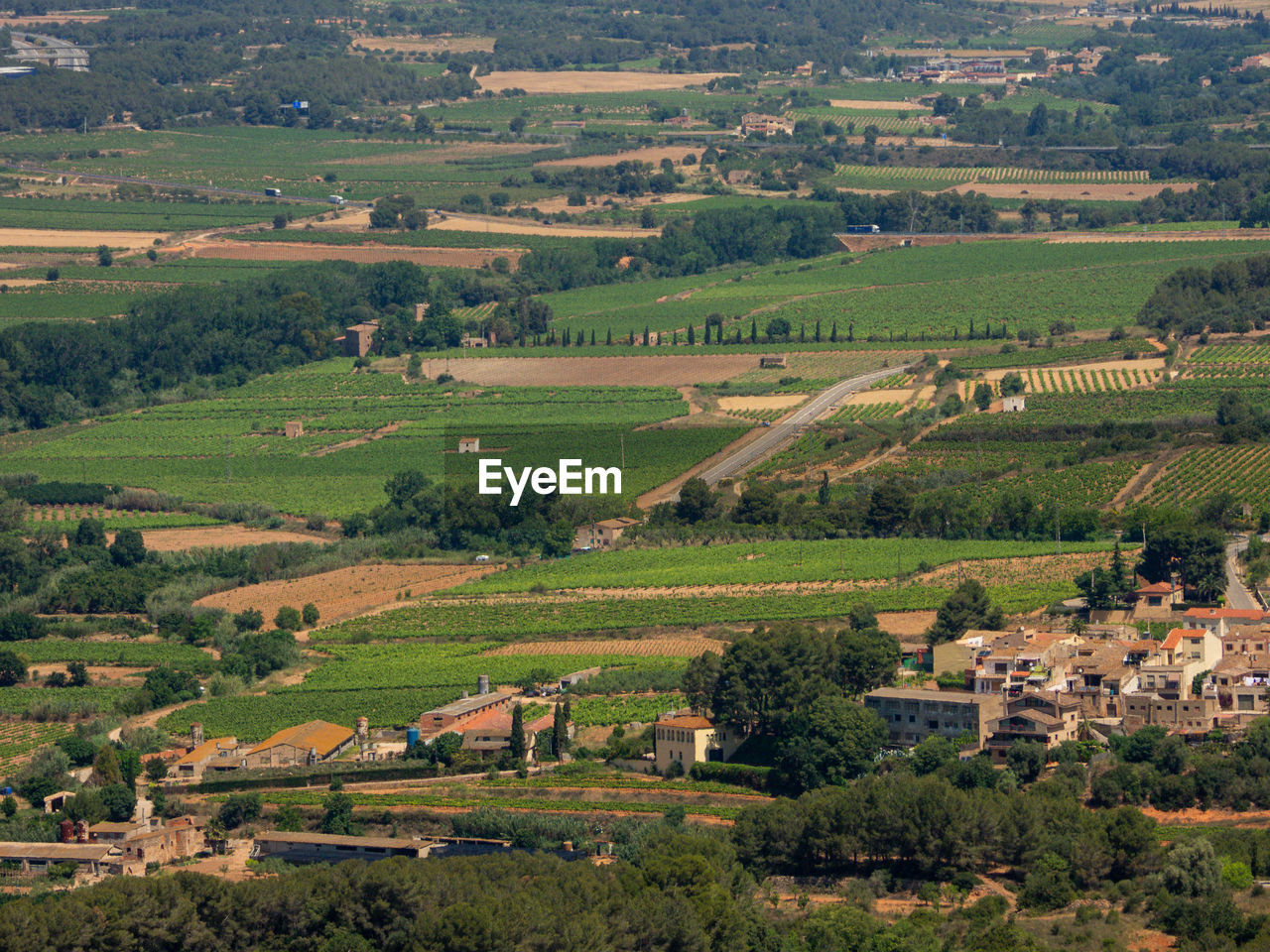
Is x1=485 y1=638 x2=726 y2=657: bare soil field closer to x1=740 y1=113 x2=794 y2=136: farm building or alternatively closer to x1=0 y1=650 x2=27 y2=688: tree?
x1=0 y1=650 x2=27 y2=688: tree

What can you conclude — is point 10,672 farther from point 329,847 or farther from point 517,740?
point 329,847

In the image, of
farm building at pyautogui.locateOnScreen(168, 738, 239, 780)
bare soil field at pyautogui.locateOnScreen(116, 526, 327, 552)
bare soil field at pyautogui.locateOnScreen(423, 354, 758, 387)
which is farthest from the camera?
bare soil field at pyautogui.locateOnScreen(423, 354, 758, 387)

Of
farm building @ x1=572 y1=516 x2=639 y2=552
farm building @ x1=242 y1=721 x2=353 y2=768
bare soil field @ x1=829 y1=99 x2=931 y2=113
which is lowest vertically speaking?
farm building @ x1=242 y1=721 x2=353 y2=768

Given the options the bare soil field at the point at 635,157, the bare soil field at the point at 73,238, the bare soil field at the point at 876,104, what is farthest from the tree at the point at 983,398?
the bare soil field at the point at 876,104

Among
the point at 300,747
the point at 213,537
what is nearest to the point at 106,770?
the point at 300,747

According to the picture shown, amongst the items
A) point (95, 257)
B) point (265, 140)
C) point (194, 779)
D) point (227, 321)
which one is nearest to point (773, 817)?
point (194, 779)

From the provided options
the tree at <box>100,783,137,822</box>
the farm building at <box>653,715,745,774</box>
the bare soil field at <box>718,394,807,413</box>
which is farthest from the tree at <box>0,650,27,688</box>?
the bare soil field at <box>718,394,807,413</box>

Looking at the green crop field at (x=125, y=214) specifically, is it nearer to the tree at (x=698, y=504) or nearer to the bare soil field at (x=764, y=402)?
the bare soil field at (x=764, y=402)
